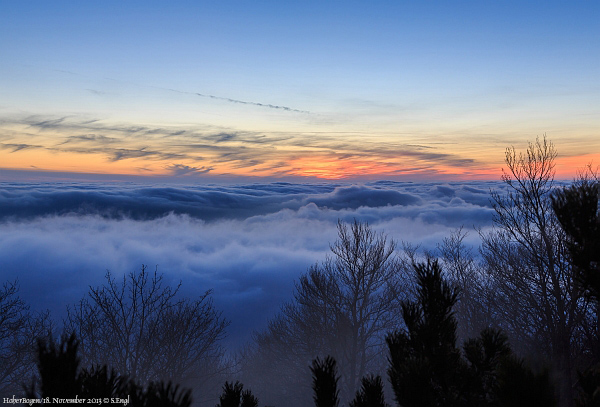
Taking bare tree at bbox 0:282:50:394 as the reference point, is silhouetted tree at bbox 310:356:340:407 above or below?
above

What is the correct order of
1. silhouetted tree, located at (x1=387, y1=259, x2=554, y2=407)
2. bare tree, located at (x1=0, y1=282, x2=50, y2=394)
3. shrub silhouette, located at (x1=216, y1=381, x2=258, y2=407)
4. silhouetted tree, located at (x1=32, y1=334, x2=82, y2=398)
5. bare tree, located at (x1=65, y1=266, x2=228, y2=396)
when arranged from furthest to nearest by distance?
1. bare tree, located at (x1=65, y1=266, x2=228, y2=396)
2. bare tree, located at (x1=0, y1=282, x2=50, y2=394)
3. shrub silhouette, located at (x1=216, y1=381, x2=258, y2=407)
4. silhouetted tree, located at (x1=387, y1=259, x2=554, y2=407)
5. silhouetted tree, located at (x1=32, y1=334, x2=82, y2=398)

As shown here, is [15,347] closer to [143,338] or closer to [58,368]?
[143,338]

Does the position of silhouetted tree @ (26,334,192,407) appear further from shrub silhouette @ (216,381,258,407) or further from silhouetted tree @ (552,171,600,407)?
silhouetted tree @ (552,171,600,407)

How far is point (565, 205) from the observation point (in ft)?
17.2

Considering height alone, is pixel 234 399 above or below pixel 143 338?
above

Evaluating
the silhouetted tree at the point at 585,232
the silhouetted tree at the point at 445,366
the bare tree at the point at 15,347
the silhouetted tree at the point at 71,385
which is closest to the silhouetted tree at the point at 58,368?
the silhouetted tree at the point at 71,385

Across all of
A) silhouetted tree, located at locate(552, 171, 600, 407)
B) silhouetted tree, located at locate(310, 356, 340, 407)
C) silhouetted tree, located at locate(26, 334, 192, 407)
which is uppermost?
silhouetted tree, located at locate(552, 171, 600, 407)

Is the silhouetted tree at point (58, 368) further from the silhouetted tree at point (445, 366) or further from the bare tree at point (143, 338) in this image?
the bare tree at point (143, 338)

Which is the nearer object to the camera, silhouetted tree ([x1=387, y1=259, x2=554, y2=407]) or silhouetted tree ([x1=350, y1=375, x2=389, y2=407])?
silhouetted tree ([x1=387, y1=259, x2=554, y2=407])

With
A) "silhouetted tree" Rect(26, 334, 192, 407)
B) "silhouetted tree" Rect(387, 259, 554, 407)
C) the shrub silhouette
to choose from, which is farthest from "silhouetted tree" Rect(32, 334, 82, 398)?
"silhouetted tree" Rect(387, 259, 554, 407)

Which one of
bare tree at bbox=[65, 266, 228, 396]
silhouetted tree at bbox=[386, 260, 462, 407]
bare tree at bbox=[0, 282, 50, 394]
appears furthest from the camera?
bare tree at bbox=[65, 266, 228, 396]

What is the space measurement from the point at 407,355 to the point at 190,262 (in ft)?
587

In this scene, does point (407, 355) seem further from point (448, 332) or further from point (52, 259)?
point (52, 259)

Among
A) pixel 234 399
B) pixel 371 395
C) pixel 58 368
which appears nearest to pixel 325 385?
pixel 371 395
